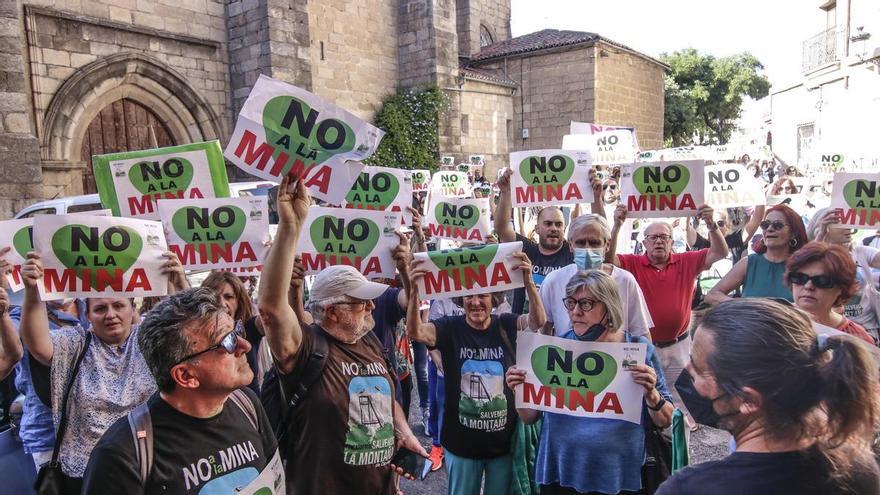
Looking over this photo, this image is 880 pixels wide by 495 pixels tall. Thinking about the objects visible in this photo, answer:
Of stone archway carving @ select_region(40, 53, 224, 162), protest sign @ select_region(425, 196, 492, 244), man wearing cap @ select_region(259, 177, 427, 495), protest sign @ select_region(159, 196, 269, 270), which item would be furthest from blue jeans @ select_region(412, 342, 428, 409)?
stone archway carving @ select_region(40, 53, 224, 162)

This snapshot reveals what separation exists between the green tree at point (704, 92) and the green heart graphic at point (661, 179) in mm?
33615

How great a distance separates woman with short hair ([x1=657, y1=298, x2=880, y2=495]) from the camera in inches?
53.8

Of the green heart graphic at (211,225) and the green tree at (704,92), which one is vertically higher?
the green tree at (704,92)

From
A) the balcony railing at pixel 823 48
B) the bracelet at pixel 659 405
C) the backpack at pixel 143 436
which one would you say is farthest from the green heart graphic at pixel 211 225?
the balcony railing at pixel 823 48

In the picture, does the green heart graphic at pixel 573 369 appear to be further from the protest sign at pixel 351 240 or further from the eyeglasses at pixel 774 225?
the eyeglasses at pixel 774 225

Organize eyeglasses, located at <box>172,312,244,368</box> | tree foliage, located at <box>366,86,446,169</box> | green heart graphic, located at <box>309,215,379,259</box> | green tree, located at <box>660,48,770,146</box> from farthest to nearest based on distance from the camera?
1. green tree, located at <box>660,48,770,146</box>
2. tree foliage, located at <box>366,86,446,169</box>
3. green heart graphic, located at <box>309,215,379,259</box>
4. eyeglasses, located at <box>172,312,244,368</box>

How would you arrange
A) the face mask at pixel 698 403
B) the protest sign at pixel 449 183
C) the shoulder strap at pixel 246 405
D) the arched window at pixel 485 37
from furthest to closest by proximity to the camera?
the arched window at pixel 485 37 < the protest sign at pixel 449 183 < the shoulder strap at pixel 246 405 < the face mask at pixel 698 403

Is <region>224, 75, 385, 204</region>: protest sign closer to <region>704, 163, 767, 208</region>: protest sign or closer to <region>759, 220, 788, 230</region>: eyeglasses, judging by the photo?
<region>759, 220, 788, 230</region>: eyeglasses

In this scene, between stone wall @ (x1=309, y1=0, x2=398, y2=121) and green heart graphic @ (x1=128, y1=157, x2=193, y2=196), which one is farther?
stone wall @ (x1=309, y1=0, x2=398, y2=121)

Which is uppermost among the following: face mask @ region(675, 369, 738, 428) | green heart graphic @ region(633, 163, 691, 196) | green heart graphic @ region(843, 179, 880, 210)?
green heart graphic @ region(633, 163, 691, 196)

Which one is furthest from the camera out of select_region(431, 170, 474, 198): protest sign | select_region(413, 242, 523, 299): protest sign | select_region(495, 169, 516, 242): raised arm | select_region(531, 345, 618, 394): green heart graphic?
select_region(431, 170, 474, 198): protest sign

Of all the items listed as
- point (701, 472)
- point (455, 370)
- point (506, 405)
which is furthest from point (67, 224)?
point (701, 472)

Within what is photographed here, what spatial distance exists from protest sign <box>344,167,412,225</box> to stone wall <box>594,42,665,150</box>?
68.4ft

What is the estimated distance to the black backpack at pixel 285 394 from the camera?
257 centimetres
